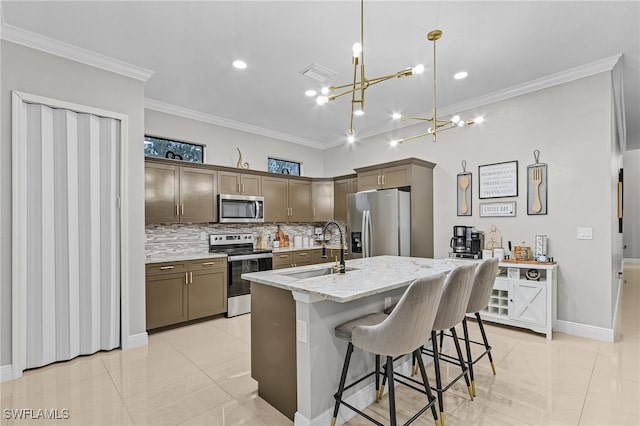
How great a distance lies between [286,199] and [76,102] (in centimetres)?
325

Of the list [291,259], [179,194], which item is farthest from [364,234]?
[179,194]

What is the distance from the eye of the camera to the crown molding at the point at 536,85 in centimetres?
331

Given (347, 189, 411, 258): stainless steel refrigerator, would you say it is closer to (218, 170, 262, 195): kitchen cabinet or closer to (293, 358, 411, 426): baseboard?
(218, 170, 262, 195): kitchen cabinet

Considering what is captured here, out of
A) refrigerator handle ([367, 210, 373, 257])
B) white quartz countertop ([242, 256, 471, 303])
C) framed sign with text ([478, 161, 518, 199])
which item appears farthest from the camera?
refrigerator handle ([367, 210, 373, 257])

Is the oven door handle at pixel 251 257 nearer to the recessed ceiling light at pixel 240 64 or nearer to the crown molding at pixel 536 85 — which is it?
the recessed ceiling light at pixel 240 64

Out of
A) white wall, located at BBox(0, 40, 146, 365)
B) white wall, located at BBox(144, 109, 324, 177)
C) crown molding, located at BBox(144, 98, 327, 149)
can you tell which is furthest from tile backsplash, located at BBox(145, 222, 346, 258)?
crown molding, located at BBox(144, 98, 327, 149)

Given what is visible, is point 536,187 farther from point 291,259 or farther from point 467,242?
point 291,259

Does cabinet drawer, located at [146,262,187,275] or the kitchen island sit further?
cabinet drawer, located at [146,262,187,275]

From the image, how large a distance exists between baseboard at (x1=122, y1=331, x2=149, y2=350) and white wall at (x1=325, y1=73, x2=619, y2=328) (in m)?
4.32

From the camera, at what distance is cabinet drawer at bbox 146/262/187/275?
12.3 feet

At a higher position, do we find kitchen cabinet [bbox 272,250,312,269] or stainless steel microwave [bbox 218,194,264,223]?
Result: stainless steel microwave [bbox 218,194,264,223]

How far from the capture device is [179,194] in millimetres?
4266

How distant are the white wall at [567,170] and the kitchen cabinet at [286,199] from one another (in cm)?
284

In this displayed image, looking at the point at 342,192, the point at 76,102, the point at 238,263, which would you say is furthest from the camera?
the point at 342,192
